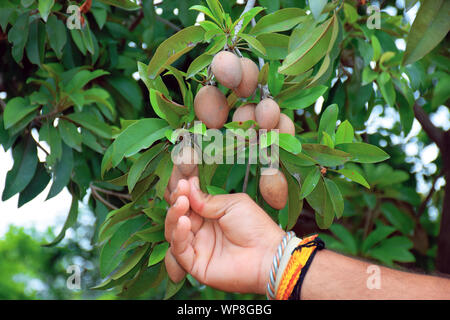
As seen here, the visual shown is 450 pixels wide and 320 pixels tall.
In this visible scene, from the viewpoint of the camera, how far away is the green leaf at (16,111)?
1.26m

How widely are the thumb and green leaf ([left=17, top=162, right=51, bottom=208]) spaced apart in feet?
2.28

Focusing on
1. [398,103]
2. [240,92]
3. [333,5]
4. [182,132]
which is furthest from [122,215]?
[398,103]

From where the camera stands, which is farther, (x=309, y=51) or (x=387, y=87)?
(x=387, y=87)

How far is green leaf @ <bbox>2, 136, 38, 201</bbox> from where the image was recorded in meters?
1.34

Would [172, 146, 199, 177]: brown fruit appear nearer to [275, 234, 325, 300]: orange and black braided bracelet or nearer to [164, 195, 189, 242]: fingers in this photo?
[164, 195, 189, 242]: fingers

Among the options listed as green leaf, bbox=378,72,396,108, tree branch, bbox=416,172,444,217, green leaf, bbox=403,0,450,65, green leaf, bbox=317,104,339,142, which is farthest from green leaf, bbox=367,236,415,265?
green leaf, bbox=403,0,450,65

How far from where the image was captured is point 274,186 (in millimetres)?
796

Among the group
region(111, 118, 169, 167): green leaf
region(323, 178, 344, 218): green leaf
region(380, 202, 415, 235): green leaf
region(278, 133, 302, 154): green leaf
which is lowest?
region(380, 202, 415, 235): green leaf

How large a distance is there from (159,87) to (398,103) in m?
0.78

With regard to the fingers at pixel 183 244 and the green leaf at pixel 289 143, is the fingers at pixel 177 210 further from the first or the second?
the green leaf at pixel 289 143

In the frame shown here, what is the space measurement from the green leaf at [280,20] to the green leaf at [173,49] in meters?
0.10

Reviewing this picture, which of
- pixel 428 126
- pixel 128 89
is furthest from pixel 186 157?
pixel 428 126

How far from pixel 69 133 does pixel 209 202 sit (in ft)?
2.11

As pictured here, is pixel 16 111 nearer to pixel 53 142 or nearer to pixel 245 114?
pixel 53 142
